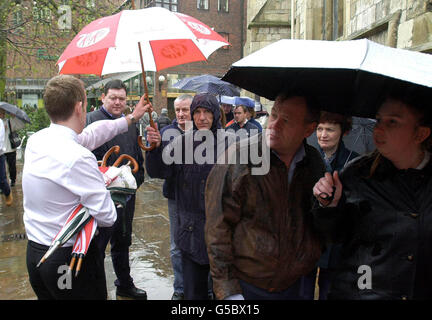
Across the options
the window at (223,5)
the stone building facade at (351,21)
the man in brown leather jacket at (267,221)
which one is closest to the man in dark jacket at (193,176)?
the man in brown leather jacket at (267,221)

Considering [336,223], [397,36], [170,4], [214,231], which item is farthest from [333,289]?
[170,4]

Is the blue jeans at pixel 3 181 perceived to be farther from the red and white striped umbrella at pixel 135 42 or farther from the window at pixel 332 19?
the window at pixel 332 19

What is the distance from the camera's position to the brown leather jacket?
195cm

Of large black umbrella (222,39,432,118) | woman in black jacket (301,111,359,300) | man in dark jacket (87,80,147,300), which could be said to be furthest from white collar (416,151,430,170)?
man in dark jacket (87,80,147,300)

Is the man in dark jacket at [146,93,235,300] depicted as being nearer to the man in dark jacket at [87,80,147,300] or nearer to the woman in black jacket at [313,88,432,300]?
the man in dark jacket at [87,80,147,300]

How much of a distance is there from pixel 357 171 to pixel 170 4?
33490 mm

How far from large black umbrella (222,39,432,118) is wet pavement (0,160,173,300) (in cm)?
274

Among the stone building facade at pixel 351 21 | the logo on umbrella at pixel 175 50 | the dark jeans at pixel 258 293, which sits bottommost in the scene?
the dark jeans at pixel 258 293

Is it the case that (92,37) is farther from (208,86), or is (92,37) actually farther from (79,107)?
(208,86)

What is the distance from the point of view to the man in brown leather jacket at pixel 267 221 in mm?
1947

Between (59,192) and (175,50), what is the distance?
1.92 meters

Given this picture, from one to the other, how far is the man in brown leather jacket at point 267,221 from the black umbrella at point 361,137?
79 cm
